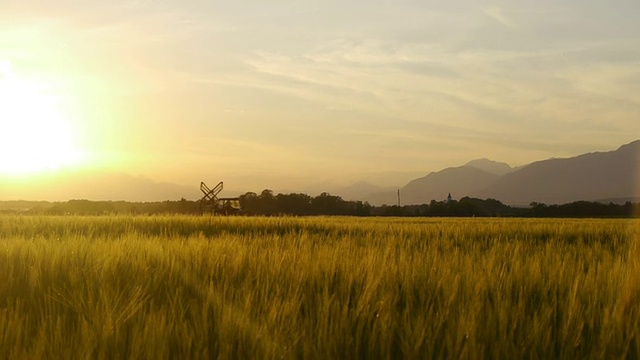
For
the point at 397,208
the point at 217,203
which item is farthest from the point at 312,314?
the point at 397,208

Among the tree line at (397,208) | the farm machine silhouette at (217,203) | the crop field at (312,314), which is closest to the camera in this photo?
the crop field at (312,314)

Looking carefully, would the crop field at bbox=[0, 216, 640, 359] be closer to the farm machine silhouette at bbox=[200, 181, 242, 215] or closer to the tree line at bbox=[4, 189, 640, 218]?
the farm machine silhouette at bbox=[200, 181, 242, 215]

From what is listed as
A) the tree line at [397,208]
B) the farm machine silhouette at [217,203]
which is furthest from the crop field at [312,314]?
the tree line at [397,208]

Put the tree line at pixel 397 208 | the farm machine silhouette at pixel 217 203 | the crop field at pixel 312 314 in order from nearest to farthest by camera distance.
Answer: the crop field at pixel 312 314
the farm machine silhouette at pixel 217 203
the tree line at pixel 397 208

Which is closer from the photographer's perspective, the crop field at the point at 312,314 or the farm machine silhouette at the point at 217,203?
the crop field at the point at 312,314

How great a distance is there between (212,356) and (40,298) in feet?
5.10

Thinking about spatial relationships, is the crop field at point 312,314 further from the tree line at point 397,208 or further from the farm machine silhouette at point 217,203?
the tree line at point 397,208

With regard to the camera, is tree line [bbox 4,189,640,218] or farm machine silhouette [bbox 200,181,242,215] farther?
tree line [bbox 4,189,640,218]

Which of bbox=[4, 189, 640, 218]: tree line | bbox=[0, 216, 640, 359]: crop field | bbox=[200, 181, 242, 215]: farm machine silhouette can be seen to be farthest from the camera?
bbox=[4, 189, 640, 218]: tree line

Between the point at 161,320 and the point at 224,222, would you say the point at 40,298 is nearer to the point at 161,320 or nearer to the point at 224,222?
the point at 161,320

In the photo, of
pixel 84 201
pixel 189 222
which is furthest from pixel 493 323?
pixel 84 201

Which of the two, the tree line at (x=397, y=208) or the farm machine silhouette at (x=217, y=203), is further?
the tree line at (x=397, y=208)

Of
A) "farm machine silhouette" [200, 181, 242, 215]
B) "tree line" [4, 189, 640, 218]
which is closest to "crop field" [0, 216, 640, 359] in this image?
"farm machine silhouette" [200, 181, 242, 215]

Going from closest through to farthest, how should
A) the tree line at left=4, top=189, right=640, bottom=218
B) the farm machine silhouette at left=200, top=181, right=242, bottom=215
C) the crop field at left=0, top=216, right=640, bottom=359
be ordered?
the crop field at left=0, top=216, right=640, bottom=359 < the farm machine silhouette at left=200, top=181, right=242, bottom=215 < the tree line at left=4, top=189, right=640, bottom=218
